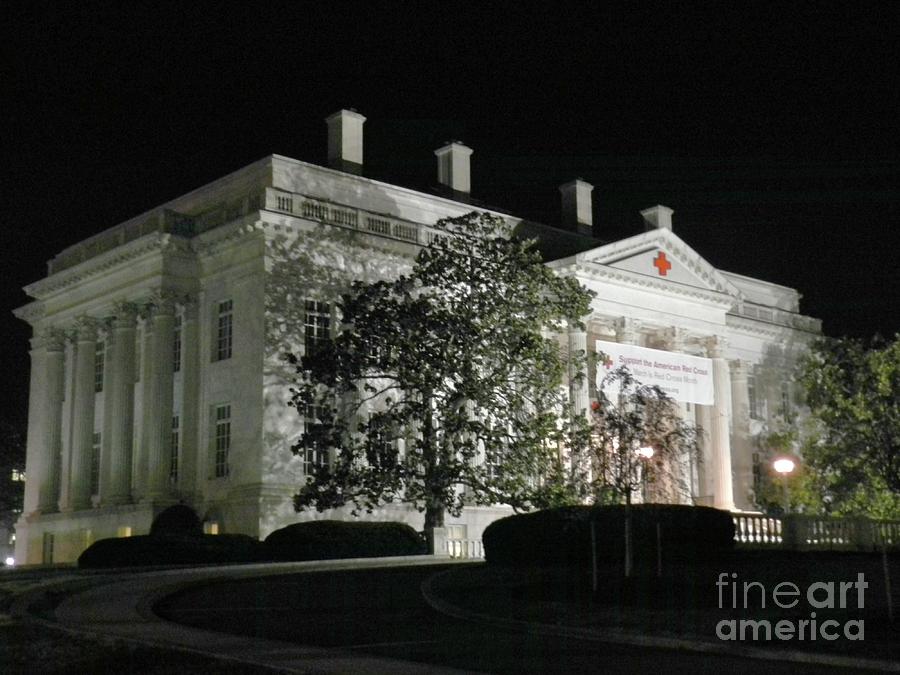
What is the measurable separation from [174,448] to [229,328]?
196 inches

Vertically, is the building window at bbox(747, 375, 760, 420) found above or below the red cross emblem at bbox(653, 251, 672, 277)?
below

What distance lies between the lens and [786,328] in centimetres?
6366

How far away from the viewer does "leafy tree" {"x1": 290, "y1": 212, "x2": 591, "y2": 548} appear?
37.3 meters

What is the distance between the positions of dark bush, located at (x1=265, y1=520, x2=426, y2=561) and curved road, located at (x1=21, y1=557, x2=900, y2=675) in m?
9.90

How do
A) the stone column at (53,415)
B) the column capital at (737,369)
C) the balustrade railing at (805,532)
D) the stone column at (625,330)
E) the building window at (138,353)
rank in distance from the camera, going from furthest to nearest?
the column capital at (737,369) → the stone column at (625,330) → the stone column at (53,415) → the building window at (138,353) → the balustrade railing at (805,532)

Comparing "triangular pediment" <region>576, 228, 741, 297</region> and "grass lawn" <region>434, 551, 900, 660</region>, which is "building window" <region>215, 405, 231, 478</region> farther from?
"grass lawn" <region>434, 551, 900, 660</region>

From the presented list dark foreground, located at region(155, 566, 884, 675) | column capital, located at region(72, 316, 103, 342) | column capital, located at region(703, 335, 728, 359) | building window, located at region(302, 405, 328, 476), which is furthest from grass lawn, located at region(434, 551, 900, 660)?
column capital, located at region(703, 335, 728, 359)

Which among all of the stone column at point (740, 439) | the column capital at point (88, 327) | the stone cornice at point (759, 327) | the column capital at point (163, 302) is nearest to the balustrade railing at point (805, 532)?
the column capital at point (163, 302)

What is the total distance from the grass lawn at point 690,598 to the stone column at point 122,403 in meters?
21.5

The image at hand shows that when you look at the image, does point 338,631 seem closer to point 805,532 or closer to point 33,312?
point 805,532

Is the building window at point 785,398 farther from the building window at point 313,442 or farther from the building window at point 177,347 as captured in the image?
the building window at point 177,347

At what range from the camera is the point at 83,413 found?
47781mm

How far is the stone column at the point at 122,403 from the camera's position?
147ft

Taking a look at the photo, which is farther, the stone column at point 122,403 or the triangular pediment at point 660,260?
the triangular pediment at point 660,260
